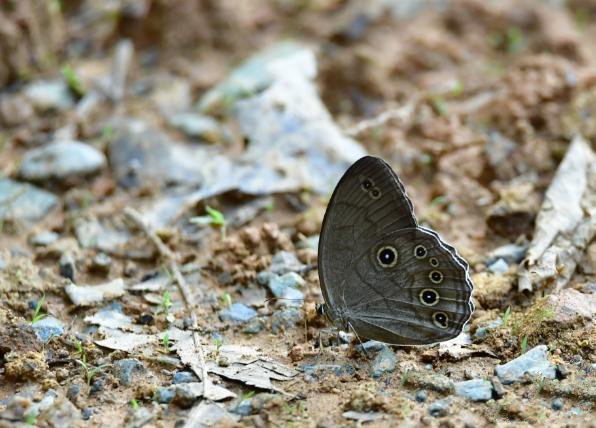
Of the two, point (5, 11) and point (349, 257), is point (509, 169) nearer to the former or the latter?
point (349, 257)

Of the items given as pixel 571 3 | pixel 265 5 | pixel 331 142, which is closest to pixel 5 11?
pixel 265 5

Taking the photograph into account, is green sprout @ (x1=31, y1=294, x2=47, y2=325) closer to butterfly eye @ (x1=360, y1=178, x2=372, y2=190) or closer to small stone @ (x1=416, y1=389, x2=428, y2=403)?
butterfly eye @ (x1=360, y1=178, x2=372, y2=190)

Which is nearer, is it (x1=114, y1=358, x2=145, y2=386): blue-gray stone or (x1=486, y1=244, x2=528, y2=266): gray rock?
(x1=114, y1=358, x2=145, y2=386): blue-gray stone

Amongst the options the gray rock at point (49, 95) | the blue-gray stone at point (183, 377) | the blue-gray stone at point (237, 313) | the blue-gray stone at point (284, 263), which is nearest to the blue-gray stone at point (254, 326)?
the blue-gray stone at point (237, 313)

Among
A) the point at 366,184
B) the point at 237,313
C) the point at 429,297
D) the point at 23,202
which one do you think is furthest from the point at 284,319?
the point at 23,202

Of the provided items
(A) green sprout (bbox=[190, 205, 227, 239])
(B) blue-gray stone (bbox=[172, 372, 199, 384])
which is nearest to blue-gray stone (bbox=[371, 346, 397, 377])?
(B) blue-gray stone (bbox=[172, 372, 199, 384])

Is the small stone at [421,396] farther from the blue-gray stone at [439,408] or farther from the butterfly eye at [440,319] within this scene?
the butterfly eye at [440,319]
